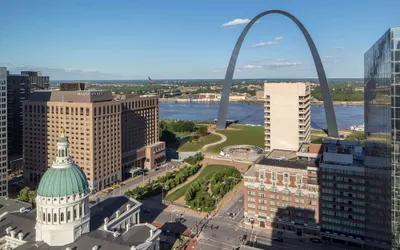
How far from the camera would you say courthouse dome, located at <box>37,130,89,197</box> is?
1277 inches

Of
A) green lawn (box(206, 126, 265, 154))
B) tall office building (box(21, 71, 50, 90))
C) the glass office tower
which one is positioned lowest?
green lawn (box(206, 126, 265, 154))

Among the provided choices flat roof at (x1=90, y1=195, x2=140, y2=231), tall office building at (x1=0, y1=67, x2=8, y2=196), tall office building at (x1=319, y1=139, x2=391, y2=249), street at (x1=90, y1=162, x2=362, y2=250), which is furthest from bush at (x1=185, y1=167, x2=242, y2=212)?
tall office building at (x1=0, y1=67, x2=8, y2=196)

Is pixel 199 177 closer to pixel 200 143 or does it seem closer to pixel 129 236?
pixel 200 143

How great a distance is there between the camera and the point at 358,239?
4409 cm

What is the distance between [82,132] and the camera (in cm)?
6581

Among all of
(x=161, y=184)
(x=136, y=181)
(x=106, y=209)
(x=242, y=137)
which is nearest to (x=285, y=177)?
(x=106, y=209)

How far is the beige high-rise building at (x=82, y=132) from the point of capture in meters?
65.6

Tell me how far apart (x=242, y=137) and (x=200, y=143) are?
16587 mm

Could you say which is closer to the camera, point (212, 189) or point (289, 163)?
point (289, 163)

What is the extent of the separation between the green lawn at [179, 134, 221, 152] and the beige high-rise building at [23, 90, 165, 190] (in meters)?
26.1

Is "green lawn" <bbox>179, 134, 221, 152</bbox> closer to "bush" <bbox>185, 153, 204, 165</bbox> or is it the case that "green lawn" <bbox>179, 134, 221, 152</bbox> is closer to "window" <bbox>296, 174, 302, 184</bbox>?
"bush" <bbox>185, 153, 204, 165</bbox>

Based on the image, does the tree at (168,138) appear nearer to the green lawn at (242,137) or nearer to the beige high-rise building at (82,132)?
the green lawn at (242,137)

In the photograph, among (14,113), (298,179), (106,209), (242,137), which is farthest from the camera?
(242,137)

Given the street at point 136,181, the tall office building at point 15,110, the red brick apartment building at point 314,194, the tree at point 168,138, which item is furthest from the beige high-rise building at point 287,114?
the tall office building at point 15,110
